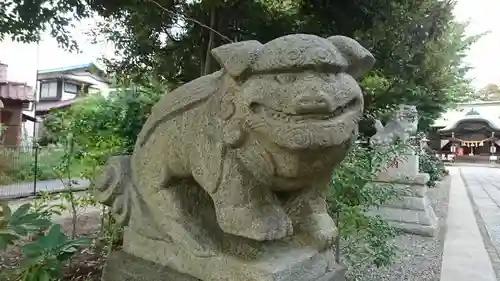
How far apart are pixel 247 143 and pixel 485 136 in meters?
20.6

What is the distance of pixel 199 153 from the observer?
109cm

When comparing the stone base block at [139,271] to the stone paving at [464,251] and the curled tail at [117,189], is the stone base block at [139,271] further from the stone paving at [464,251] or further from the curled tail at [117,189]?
the stone paving at [464,251]

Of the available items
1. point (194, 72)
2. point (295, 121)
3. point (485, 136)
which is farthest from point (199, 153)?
point (485, 136)

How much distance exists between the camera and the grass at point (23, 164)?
6.72 metres

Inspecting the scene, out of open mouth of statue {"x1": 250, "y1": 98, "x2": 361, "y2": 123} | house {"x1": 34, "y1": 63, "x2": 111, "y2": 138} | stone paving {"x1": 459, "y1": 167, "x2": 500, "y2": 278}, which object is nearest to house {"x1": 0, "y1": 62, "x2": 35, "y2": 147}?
house {"x1": 34, "y1": 63, "x2": 111, "y2": 138}

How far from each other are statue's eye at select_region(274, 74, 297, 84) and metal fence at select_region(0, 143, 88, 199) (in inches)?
245

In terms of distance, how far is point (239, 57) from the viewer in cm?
98

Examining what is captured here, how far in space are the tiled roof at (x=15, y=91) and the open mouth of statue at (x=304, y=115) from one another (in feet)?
31.0

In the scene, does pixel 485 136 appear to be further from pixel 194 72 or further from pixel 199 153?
pixel 199 153

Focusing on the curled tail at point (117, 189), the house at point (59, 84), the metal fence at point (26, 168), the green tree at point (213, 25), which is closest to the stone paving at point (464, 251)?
the green tree at point (213, 25)

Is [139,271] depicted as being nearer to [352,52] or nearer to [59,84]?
[352,52]

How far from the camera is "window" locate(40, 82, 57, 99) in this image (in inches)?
599

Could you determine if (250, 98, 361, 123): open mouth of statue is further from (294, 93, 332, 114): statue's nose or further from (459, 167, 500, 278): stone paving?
(459, 167, 500, 278): stone paving

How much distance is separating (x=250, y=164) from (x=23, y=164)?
7.46 metres
